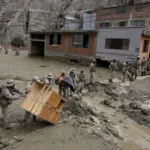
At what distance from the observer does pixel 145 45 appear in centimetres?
1750

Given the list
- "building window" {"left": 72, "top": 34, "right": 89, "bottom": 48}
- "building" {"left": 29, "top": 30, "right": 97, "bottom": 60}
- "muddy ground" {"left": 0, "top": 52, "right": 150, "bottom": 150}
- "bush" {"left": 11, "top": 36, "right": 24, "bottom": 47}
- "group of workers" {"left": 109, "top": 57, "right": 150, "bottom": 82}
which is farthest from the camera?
"bush" {"left": 11, "top": 36, "right": 24, "bottom": 47}

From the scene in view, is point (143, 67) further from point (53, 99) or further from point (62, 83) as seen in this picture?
point (53, 99)

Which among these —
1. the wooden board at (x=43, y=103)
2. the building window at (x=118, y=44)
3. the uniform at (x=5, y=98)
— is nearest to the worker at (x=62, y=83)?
the wooden board at (x=43, y=103)

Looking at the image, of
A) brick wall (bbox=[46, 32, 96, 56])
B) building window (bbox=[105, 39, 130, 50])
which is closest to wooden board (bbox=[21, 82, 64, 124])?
building window (bbox=[105, 39, 130, 50])

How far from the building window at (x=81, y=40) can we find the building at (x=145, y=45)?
6292 millimetres

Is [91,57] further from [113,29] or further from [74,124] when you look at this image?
[74,124]

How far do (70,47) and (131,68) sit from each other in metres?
10.4

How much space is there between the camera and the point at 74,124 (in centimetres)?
543

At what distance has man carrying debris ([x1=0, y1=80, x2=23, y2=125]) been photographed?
539cm

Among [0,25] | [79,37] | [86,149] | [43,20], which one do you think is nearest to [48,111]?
[86,149]

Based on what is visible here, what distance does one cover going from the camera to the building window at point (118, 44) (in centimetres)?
1712

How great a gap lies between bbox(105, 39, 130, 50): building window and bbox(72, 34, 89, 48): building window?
2869mm

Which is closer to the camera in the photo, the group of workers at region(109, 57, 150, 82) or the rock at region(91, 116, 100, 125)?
the rock at region(91, 116, 100, 125)

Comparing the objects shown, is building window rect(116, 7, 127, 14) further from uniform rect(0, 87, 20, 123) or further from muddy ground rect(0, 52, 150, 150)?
uniform rect(0, 87, 20, 123)
